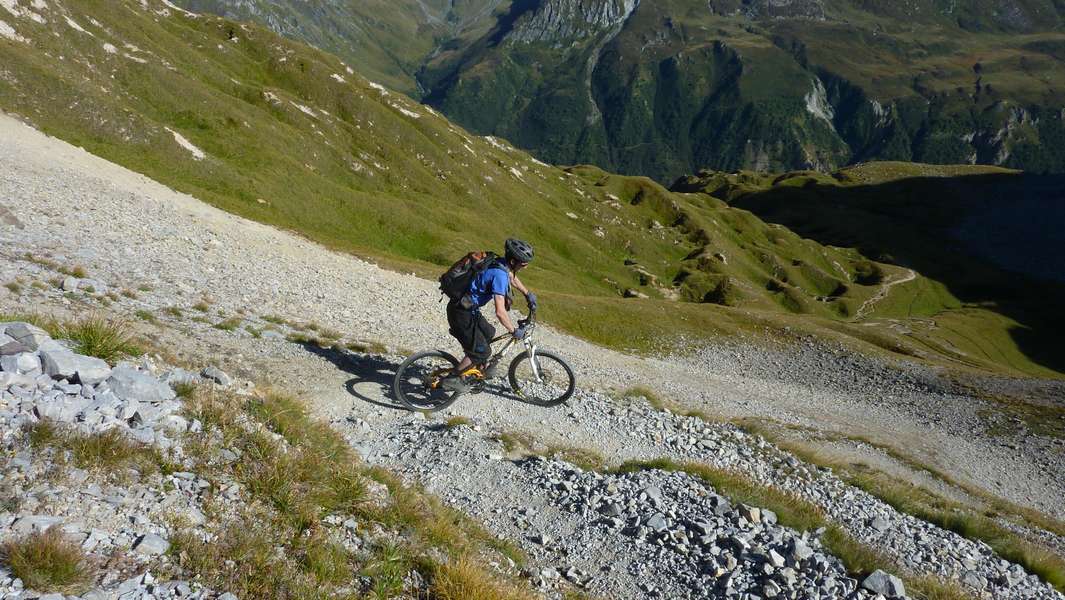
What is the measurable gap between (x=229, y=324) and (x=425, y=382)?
7.52m

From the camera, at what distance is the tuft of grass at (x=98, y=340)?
29.6ft

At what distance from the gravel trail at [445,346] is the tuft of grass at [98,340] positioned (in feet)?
13.8

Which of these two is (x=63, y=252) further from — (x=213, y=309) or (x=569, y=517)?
(x=569, y=517)

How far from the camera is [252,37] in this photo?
115688 mm

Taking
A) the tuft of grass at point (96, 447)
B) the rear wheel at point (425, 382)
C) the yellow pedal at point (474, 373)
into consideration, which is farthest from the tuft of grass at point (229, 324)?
the tuft of grass at point (96, 447)

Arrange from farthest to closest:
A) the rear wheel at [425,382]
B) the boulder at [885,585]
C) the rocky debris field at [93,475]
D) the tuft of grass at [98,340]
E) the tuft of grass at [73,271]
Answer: the tuft of grass at [73,271] → the rear wheel at [425,382] → the tuft of grass at [98,340] → the boulder at [885,585] → the rocky debris field at [93,475]

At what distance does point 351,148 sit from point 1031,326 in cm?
18424

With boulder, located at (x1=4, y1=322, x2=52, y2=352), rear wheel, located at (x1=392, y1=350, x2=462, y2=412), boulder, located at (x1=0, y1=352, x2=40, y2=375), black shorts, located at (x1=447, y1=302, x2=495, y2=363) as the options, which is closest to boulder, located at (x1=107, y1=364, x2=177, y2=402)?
boulder, located at (x1=0, y1=352, x2=40, y2=375)

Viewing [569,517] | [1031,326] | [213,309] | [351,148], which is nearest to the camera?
[569,517]

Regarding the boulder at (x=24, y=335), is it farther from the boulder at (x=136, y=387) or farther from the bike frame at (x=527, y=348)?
the bike frame at (x=527, y=348)

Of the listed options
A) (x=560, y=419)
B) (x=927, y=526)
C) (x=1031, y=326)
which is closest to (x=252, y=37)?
(x=560, y=419)

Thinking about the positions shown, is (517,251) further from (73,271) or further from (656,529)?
(73,271)

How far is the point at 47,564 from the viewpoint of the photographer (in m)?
4.70

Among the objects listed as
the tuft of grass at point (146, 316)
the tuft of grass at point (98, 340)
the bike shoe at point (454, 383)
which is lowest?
the bike shoe at point (454, 383)
